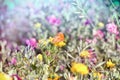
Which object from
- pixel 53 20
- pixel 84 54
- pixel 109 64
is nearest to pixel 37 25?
pixel 53 20

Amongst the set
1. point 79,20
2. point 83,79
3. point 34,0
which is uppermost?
point 34,0

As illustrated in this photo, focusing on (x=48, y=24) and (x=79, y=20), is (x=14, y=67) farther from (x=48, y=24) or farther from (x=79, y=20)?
(x=79, y=20)

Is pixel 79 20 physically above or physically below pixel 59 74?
above

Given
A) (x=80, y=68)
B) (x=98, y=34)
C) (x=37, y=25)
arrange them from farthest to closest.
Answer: (x=98, y=34) → (x=37, y=25) → (x=80, y=68)

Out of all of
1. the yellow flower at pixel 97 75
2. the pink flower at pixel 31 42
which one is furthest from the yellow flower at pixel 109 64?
the pink flower at pixel 31 42

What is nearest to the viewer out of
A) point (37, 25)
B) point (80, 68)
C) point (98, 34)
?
point (80, 68)

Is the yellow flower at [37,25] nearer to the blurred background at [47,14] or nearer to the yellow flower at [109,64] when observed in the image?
the blurred background at [47,14]

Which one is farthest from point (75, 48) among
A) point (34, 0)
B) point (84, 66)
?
point (34, 0)

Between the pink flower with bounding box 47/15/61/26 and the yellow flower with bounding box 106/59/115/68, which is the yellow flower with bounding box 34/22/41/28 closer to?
the pink flower with bounding box 47/15/61/26

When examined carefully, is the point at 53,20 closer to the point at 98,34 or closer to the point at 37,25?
the point at 37,25
